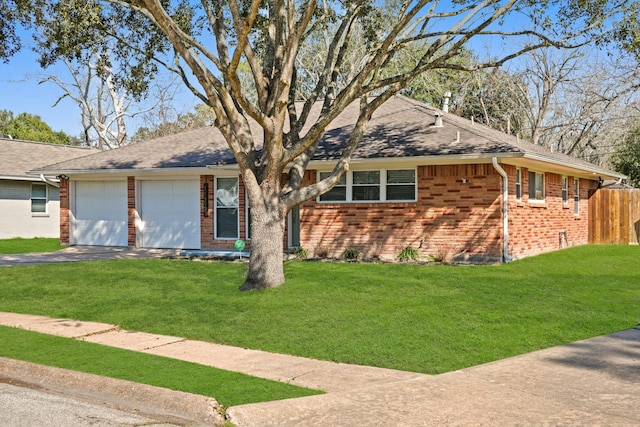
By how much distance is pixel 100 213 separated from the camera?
22.9 metres

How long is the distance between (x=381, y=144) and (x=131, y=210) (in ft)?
30.0

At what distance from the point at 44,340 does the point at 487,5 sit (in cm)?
1021

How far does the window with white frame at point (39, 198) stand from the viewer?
27.8 m

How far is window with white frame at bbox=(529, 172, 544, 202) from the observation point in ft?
61.7

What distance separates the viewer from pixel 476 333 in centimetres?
889

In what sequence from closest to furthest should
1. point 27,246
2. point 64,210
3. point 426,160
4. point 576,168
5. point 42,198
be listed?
point 426,160 < point 576,168 < point 64,210 < point 27,246 < point 42,198

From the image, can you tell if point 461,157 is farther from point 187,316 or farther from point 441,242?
point 187,316

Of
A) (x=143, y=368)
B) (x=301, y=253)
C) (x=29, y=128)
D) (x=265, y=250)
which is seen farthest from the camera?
(x=29, y=128)

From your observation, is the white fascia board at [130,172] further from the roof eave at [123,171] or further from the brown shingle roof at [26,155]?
the brown shingle roof at [26,155]

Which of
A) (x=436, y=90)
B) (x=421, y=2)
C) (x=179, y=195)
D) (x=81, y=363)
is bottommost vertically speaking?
(x=81, y=363)

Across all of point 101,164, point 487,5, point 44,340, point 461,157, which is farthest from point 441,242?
point 101,164

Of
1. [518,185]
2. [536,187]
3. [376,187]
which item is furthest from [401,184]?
[536,187]

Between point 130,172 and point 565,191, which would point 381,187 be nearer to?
point 565,191

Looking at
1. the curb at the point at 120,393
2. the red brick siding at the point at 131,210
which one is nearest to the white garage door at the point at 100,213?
the red brick siding at the point at 131,210
